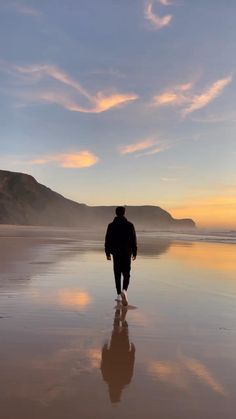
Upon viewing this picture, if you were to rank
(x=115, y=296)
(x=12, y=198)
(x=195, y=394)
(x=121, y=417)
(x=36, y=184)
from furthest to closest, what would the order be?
(x=36, y=184), (x=12, y=198), (x=115, y=296), (x=195, y=394), (x=121, y=417)

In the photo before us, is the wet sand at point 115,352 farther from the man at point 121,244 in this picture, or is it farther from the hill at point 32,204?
the hill at point 32,204

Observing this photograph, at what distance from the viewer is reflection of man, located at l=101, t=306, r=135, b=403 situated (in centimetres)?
399

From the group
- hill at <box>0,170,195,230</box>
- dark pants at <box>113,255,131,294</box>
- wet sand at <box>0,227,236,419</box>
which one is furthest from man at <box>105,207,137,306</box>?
hill at <box>0,170,195,230</box>

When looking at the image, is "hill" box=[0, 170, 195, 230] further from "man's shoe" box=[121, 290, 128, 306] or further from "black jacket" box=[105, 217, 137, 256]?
"man's shoe" box=[121, 290, 128, 306]

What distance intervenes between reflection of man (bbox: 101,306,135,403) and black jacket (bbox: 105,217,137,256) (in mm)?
2760

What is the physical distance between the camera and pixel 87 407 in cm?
348

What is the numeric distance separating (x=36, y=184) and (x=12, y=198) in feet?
71.1

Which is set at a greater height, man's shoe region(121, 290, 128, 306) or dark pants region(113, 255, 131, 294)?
dark pants region(113, 255, 131, 294)

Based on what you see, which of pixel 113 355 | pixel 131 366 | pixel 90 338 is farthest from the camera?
pixel 90 338

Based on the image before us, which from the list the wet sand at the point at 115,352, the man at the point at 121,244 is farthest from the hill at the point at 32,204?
the wet sand at the point at 115,352

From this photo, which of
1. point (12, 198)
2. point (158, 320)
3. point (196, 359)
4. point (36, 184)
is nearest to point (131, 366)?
point (196, 359)

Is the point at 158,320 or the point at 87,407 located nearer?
the point at 87,407

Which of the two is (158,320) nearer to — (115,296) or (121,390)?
(115,296)

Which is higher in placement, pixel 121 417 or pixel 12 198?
pixel 12 198
